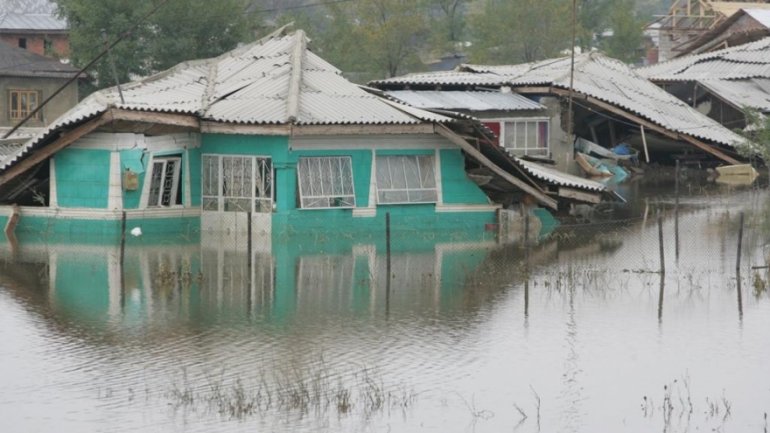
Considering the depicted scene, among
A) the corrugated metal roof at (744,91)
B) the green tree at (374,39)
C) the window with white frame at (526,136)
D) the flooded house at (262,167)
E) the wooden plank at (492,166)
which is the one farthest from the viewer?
the green tree at (374,39)

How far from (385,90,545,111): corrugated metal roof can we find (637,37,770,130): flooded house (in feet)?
24.5

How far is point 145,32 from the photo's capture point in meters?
47.8

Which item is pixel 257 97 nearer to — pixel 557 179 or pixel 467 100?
pixel 557 179

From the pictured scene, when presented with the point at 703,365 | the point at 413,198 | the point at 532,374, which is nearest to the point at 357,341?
the point at 532,374

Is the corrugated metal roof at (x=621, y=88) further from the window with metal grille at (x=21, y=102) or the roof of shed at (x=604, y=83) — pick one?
the window with metal grille at (x=21, y=102)

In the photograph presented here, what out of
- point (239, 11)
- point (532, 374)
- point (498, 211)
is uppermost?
point (239, 11)

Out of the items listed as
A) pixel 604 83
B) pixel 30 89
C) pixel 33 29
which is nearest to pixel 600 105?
pixel 604 83

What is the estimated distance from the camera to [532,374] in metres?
16.1

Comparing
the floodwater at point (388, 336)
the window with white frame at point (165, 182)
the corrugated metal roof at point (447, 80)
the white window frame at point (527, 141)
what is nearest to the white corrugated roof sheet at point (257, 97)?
the window with white frame at point (165, 182)

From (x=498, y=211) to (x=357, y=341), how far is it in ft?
36.1

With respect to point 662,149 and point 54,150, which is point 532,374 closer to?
point 54,150

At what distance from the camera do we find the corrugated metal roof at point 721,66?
45094mm

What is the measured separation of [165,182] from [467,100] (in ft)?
38.7

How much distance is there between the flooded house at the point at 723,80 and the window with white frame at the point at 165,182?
19.8 metres
